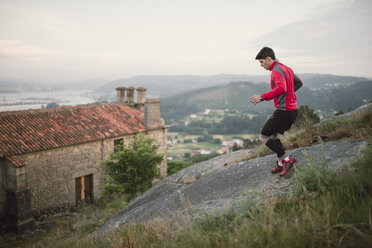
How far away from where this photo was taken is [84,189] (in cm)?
1586

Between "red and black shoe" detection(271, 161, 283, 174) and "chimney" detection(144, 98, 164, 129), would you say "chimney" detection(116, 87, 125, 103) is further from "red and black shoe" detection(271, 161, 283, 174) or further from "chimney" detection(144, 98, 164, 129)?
"red and black shoe" detection(271, 161, 283, 174)

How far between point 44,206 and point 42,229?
1.67 metres

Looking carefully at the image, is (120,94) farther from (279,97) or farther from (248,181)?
(279,97)

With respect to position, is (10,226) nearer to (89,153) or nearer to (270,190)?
(89,153)

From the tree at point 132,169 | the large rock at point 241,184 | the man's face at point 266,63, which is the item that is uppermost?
the man's face at point 266,63

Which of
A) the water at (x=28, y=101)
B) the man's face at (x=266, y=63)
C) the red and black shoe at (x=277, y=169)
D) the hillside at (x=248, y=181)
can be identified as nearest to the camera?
the hillside at (x=248, y=181)

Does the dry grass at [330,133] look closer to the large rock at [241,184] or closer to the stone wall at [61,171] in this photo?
the large rock at [241,184]

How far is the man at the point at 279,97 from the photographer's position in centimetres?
409

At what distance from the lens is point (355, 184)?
3000mm

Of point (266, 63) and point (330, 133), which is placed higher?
point (266, 63)

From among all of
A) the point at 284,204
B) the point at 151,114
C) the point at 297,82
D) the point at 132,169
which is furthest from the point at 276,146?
the point at 151,114

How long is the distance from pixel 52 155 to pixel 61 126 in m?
2.35

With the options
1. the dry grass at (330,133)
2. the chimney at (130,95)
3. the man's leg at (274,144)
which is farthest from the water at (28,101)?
the man's leg at (274,144)

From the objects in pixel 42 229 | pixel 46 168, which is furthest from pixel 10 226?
pixel 46 168
